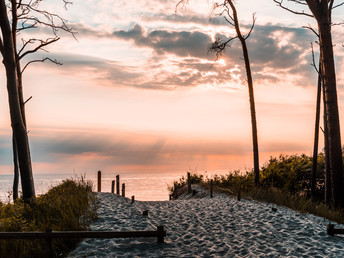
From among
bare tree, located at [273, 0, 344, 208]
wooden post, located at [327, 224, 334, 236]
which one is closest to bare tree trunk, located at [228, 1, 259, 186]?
bare tree, located at [273, 0, 344, 208]

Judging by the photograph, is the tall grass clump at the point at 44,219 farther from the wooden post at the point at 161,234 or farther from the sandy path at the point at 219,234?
the wooden post at the point at 161,234

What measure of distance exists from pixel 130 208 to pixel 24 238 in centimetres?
602

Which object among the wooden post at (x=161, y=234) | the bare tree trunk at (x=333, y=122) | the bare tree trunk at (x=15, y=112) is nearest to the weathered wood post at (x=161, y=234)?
the wooden post at (x=161, y=234)

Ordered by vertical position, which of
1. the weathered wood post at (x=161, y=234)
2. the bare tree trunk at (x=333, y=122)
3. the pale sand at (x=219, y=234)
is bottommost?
the pale sand at (x=219, y=234)

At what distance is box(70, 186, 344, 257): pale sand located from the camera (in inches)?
355

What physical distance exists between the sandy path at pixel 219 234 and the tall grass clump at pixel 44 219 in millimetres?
432

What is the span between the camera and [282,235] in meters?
10.5

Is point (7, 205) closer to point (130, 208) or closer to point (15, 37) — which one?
point (130, 208)

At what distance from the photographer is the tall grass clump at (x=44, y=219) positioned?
8.62m

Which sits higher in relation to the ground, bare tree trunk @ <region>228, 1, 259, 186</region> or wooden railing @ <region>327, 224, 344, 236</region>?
bare tree trunk @ <region>228, 1, 259, 186</region>

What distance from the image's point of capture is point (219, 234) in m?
10.8

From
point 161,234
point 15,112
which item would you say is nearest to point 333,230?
point 161,234

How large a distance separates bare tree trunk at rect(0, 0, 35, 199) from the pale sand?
2948 millimetres

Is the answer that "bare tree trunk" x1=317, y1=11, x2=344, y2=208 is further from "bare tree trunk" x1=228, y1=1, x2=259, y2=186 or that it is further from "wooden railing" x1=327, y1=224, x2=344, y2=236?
"bare tree trunk" x1=228, y1=1, x2=259, y2=186
